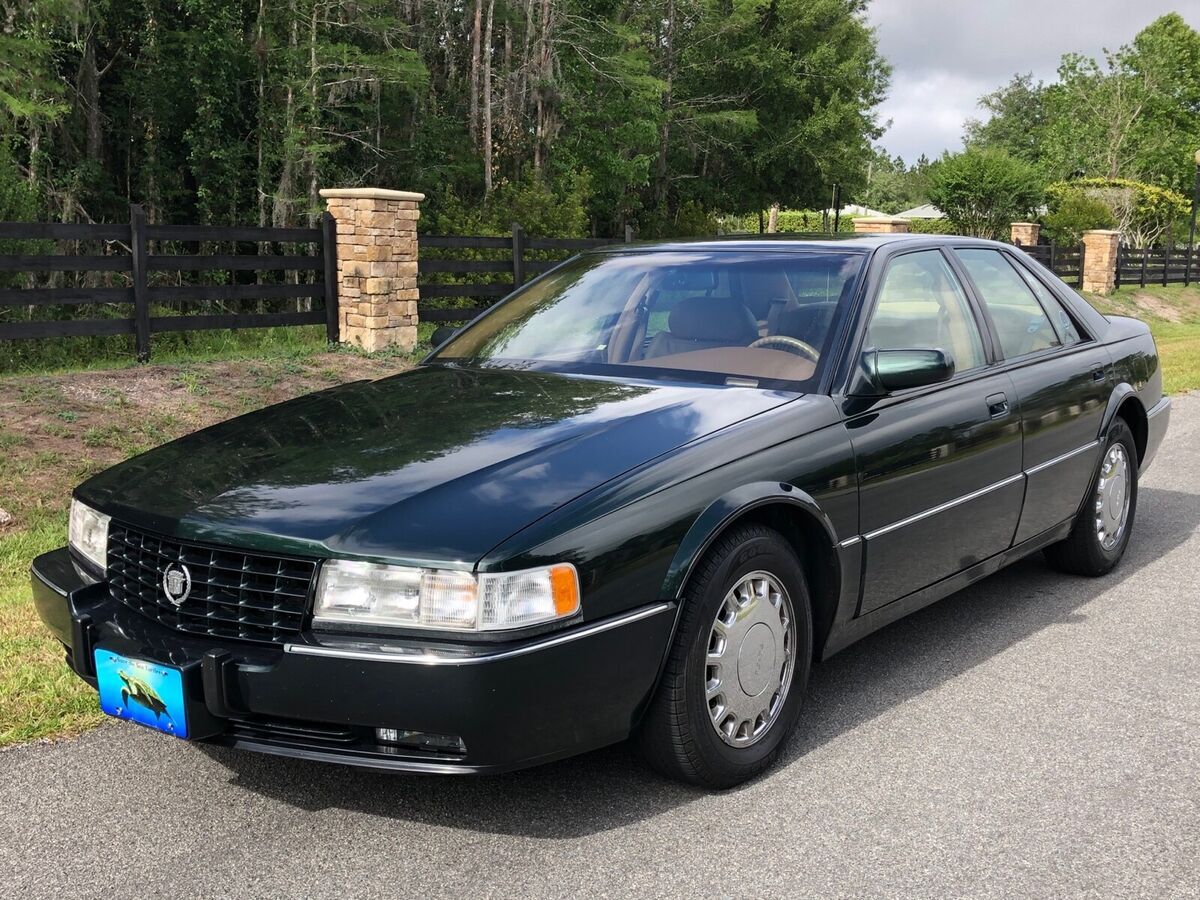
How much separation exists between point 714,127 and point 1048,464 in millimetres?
34131

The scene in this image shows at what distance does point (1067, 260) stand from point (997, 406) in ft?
91.3

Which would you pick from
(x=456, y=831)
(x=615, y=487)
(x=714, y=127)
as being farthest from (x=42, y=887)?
(x=714, y=127)

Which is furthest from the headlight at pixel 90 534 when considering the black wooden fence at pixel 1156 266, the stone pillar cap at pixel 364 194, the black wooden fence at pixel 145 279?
the black wooden fence at pixel 1156 266

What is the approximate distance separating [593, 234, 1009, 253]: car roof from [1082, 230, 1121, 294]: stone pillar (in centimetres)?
2768

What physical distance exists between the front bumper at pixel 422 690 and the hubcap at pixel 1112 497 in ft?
10.6

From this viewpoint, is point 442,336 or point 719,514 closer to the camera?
point 719,514

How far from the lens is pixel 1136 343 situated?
19.5 ft

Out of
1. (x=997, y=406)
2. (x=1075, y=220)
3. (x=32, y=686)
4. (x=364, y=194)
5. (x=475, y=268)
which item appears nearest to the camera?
(x=32, y=686)

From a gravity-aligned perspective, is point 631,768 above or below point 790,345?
below

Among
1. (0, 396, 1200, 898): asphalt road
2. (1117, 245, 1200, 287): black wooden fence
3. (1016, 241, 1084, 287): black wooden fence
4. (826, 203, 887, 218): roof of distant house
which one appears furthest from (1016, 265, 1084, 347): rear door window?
(826, 203, 887, 218): roof of distant house

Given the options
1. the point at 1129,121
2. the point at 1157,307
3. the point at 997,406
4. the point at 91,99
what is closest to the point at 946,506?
the point at 997,406

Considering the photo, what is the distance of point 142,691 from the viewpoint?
2967mm

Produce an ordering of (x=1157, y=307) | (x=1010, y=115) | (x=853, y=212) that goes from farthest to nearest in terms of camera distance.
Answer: (x=1010, y=115) → (x=853, y=212) → (x=1157, y=307)

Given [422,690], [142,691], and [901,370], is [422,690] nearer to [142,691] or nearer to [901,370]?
[142,691]
